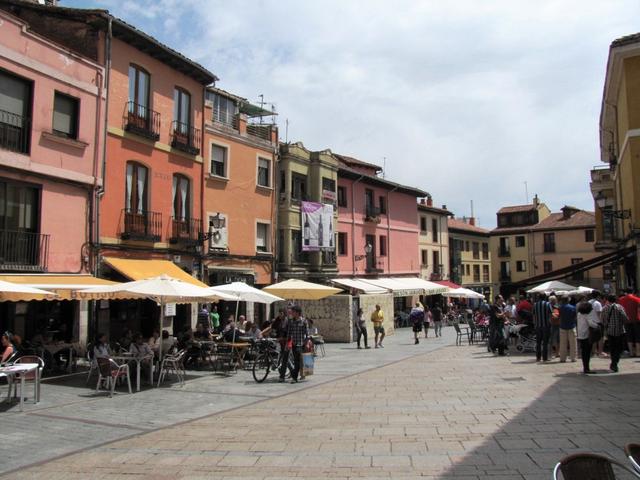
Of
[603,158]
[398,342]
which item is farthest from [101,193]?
[603,158]

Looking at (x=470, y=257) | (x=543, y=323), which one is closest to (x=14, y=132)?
(x=543, y=323)

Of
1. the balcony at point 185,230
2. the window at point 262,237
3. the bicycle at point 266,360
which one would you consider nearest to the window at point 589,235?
the window at point 262,237

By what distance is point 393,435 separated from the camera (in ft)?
25.1

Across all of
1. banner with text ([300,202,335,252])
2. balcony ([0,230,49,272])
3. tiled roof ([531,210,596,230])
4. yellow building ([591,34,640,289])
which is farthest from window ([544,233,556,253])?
balcony ([0,230,49,272])

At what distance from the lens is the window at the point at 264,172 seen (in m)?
27.8

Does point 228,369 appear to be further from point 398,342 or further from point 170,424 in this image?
point 398,342

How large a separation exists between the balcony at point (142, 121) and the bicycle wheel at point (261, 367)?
10.1 m

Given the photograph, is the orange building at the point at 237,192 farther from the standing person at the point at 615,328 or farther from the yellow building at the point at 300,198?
the standing person at the point at 615,328

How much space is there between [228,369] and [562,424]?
9.87 metres

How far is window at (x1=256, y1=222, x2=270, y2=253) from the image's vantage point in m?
27.7

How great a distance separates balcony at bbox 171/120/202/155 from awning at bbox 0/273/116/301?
7.30m

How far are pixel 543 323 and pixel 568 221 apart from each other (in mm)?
53306

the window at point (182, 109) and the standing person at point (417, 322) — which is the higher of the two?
the window at point (182, 109)

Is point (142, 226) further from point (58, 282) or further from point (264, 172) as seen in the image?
Result: point (264, 172)
